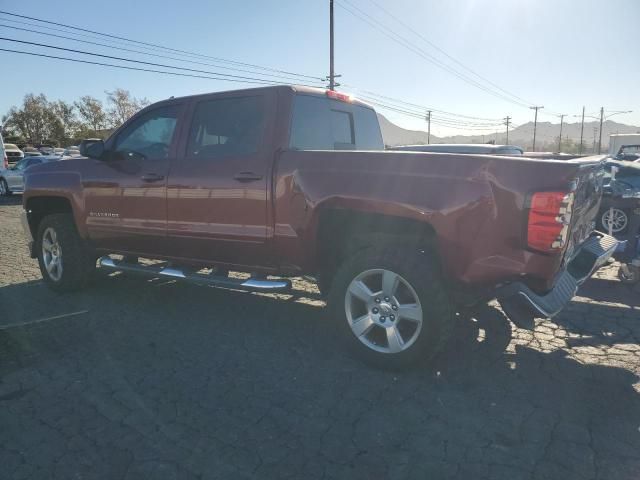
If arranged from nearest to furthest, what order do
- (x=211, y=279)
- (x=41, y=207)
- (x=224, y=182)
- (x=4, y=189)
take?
(x=224, y=182) < (x=211, y=279) < (x=41, y=207) < (x=4, y=189)

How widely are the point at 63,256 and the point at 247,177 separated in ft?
9.22

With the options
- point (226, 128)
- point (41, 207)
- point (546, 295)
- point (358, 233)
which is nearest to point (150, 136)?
point (226, 128)

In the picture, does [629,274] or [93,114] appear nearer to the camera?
[629,274]

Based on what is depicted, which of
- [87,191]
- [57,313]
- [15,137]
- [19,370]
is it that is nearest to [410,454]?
[19,370]

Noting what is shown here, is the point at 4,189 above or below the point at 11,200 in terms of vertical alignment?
above

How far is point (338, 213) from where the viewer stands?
12.1 feet

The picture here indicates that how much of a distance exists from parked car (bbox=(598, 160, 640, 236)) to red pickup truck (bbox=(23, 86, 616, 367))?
11.5ft

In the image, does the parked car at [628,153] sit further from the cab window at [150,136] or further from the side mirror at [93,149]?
the side mirror at [93,149]

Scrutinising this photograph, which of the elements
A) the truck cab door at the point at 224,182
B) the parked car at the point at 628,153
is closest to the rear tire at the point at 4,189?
the truck cab door at the point at 224,182

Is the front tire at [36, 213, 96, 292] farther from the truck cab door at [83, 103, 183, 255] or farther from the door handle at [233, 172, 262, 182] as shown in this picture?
the door handle at [233, 172, 262, 182]

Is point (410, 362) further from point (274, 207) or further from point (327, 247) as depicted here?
point (274, 207)

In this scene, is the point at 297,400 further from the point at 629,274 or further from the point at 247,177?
the point at 629,274

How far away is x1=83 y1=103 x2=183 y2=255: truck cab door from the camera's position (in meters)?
4.60

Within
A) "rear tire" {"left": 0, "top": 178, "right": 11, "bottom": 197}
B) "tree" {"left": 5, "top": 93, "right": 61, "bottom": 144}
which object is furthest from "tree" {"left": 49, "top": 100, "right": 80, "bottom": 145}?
"rear tire" {"left": 0, "top": 178, "right": 11, "bottom": 197}
